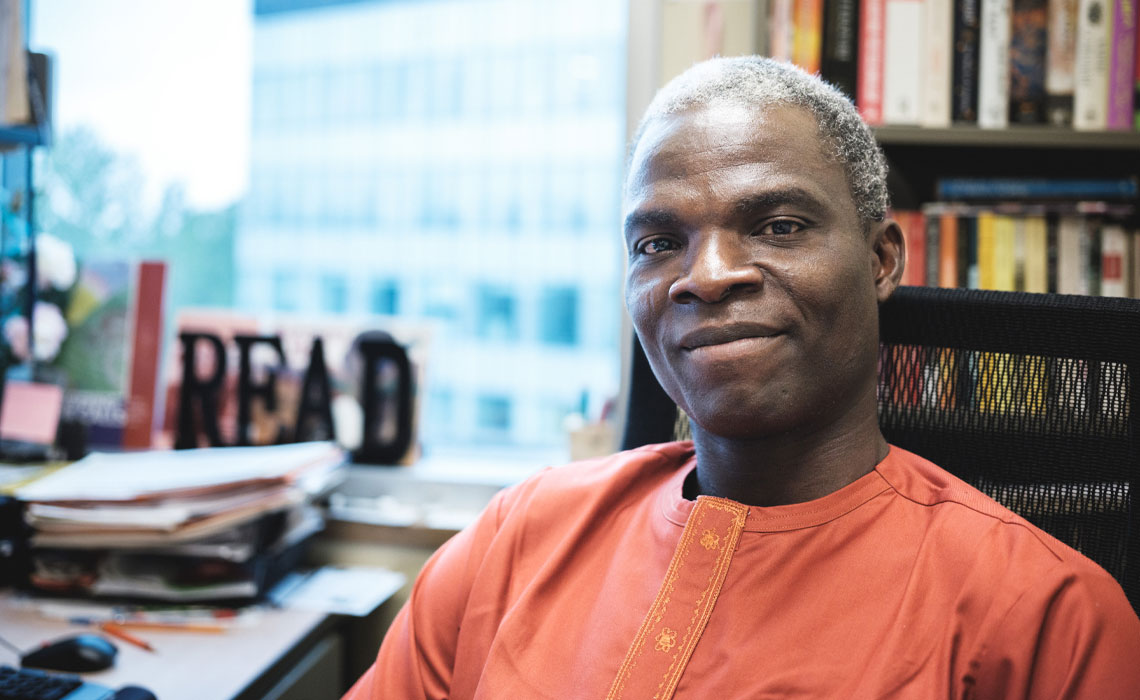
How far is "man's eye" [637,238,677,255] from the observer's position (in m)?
0.77

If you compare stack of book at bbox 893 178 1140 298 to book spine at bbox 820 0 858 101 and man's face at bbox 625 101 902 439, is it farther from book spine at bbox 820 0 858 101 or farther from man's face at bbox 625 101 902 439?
man's face at bbox 625 101 902 439

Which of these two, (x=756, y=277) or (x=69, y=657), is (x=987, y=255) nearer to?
(x=756, y=277)

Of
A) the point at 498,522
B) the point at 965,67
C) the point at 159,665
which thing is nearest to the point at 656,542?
the point at 498,522

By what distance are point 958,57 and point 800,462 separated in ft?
2.73

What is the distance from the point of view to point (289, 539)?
137 centimetres

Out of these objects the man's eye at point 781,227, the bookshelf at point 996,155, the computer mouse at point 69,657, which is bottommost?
the computer mouse at point 69,657

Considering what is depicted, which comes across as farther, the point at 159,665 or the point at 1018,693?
the point at 159,665

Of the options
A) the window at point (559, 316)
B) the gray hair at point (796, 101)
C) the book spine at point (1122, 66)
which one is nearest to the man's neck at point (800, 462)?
the gray hair at point (796, 101)

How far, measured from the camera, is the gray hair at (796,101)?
75cm

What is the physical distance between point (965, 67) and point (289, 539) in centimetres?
136

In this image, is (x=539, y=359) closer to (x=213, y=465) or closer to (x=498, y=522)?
(x=213, y=465)

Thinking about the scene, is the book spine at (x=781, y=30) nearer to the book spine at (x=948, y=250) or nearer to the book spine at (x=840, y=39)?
the book spine at (x=840, y=39)

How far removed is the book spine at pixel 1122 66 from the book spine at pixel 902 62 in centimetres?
28

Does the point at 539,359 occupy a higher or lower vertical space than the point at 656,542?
higher
